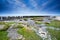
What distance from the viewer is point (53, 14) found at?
81.6 inches

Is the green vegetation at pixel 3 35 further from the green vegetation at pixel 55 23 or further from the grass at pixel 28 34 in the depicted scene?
the green vegetation at pixel 55 23

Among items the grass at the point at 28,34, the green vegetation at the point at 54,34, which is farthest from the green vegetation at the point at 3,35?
the green vegetation at the point at 54,34

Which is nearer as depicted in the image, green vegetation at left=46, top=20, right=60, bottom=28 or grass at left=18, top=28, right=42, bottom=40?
grass at left=18, top=28, right=42, bottom=40

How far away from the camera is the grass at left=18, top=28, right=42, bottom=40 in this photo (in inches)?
75.4

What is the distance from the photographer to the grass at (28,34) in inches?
75.4

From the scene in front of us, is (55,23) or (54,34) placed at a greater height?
(55,23)

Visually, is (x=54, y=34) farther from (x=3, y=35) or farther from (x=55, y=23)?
(x=3, y=35)

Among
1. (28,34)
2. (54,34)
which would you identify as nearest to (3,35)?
(28,34)

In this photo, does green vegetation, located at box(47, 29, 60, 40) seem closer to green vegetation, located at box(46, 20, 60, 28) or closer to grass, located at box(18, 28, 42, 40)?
green vegetation, located at box(46, 20, 60, 28)

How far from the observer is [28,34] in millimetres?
1938

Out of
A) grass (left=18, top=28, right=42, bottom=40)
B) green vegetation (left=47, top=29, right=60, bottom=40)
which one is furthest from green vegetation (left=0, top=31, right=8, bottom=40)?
green vegetation (left=47, top=29, right=60, bottom=40)

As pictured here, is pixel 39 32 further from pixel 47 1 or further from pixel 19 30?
pixel 47 1

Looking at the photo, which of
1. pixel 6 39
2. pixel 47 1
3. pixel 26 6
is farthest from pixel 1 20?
pixel 47 1

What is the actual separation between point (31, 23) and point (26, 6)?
12.9 inches
